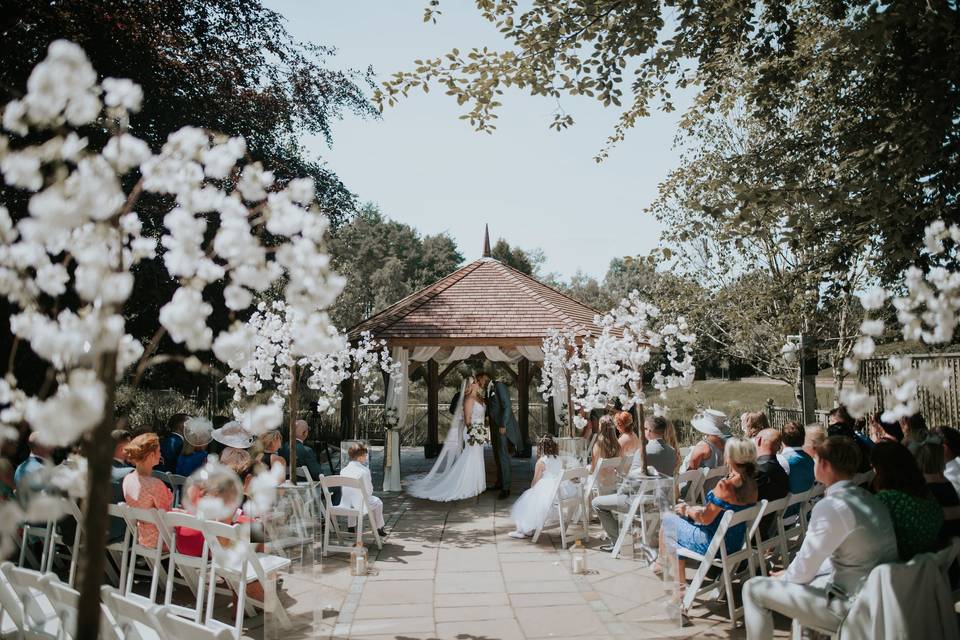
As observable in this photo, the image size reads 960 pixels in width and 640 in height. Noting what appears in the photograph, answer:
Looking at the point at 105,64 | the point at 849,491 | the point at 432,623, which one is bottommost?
the point at 432,623

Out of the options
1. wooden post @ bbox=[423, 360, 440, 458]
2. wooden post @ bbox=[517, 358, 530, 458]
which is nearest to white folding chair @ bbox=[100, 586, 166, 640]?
wooden post @ bbox=[423, 360, 440, 458]

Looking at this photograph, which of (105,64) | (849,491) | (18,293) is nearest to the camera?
(18,293)

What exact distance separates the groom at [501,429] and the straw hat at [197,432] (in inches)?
210

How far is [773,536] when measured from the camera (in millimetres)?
5883

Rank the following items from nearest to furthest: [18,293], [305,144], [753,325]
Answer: [18,293], [305,144], [753,325]

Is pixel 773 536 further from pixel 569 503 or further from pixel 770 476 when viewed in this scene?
pixel 569 503

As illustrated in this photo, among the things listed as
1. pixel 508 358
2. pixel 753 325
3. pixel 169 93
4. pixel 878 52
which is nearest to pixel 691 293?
pixel 753 325

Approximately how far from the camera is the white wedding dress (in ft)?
36.4

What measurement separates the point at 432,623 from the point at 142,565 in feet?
10.5

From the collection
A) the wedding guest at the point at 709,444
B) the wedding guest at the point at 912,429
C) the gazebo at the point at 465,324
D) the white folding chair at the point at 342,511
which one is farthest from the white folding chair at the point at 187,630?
the gazebo at the point at 465,324

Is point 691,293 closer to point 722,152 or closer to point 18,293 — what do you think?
point 722,152

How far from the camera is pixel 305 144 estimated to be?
15.6 m

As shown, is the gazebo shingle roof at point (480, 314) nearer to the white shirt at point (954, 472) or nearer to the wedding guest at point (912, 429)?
the wedding guest at point (912, 429)

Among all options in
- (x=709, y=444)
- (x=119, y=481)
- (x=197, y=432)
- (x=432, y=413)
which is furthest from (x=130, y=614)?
(x=432, y=413)
